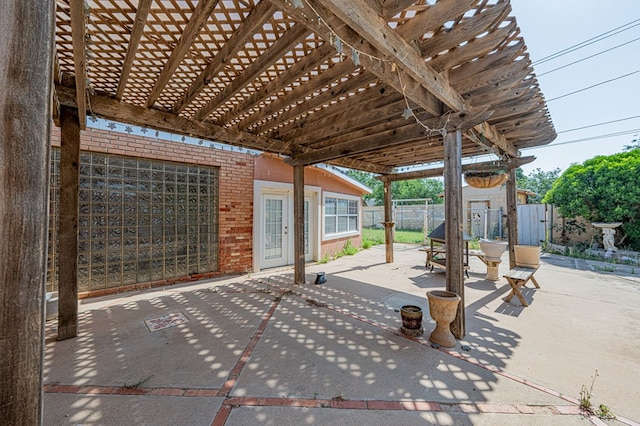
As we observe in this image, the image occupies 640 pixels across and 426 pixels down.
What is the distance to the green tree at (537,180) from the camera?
85.6 ft

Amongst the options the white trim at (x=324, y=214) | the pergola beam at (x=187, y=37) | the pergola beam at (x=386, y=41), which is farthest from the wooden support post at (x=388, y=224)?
the pergola beam at (x=187, y=37)

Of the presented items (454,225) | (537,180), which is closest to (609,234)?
(454,225)

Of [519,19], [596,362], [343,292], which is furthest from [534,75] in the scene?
[343,292]

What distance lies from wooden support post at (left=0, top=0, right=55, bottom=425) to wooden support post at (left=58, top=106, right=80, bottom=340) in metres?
2.94

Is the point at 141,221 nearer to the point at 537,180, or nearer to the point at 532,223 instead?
the point at 532,223

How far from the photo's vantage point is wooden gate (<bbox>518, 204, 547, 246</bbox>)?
31.7ft

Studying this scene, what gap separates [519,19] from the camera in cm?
200

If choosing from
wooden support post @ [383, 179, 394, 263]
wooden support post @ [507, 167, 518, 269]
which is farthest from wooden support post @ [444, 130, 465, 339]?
wooden support post @ [383, 179, 394, 263]

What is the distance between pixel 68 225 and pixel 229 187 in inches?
114

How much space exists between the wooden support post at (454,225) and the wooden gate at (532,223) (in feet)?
30.5

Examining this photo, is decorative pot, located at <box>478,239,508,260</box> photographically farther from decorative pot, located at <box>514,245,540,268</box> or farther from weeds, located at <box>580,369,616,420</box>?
weeds, located at <box>580,369,616,420</box>

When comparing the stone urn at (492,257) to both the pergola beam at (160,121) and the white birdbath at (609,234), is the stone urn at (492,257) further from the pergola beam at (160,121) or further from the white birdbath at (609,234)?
the white birdbath at (609,234)

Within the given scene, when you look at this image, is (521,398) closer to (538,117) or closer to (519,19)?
(519,19)

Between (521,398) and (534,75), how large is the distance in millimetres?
3140
